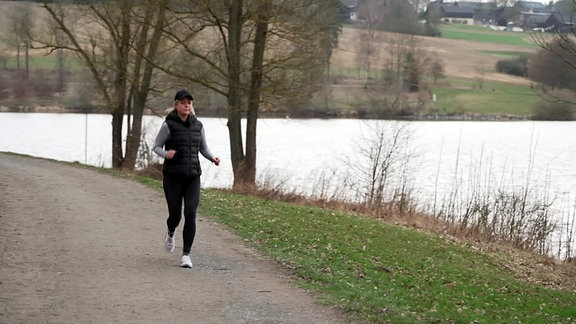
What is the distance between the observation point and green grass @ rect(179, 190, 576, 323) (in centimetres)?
971

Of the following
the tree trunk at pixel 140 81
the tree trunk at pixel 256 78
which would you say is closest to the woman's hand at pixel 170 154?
the tree trunk at pixel 256 78

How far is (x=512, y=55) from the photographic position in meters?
94.9

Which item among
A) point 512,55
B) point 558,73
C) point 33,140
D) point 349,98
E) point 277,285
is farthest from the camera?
point 512,55

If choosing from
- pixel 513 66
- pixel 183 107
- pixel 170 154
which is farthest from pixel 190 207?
pixel 513 66

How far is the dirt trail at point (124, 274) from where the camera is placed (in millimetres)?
8508

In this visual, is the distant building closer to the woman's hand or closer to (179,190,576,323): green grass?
(179,190,576,323): green grass

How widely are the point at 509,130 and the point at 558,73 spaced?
1514 inches

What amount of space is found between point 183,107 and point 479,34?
374ft

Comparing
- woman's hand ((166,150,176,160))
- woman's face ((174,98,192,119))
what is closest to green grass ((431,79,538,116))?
woman's face ((174,98,192,119))

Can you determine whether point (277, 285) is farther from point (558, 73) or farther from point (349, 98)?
A: point (349, 98)

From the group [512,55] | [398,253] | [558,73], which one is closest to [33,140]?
[558,73]

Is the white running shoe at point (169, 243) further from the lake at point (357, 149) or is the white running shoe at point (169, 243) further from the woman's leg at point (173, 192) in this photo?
the lake at point (357, 149)

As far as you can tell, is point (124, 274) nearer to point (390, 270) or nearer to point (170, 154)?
point (170, 154)

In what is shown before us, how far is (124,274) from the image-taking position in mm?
10227
